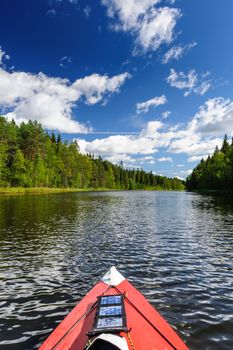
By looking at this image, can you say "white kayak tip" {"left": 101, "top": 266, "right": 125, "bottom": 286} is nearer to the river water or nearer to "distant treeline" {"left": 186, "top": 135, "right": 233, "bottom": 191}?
the river water

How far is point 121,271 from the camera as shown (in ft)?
44.4

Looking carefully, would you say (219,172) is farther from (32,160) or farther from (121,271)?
(121,271)

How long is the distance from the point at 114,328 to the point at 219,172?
10917 centimetres

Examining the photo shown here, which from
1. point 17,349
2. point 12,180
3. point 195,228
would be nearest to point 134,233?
point 195,228

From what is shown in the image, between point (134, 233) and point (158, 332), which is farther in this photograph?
point (134, 233)

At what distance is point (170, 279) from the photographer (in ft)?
40.8

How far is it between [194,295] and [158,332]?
5.05 m

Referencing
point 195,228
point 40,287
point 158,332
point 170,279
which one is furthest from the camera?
point 195,228

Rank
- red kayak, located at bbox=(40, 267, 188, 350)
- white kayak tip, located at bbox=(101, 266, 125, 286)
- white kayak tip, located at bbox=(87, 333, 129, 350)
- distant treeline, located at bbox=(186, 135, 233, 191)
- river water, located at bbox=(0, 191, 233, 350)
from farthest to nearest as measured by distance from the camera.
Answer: distant treeline, located at bbox=(186, 135, 233, 191), white kayak tip, located at bbox=(101, 266, 125, 286), river water, located at bbox=(0, 191, 233, 350), red kayak, located at bbox=(40, 267, 188, 350), white kayak tip, located at bbox=(87, 333, 129, 350)

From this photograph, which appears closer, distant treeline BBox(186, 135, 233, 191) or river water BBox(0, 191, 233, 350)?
river water BBox(0, 191, 233, 350)

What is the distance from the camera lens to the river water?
330 inches

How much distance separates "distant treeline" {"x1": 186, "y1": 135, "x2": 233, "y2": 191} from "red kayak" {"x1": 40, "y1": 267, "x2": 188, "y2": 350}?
93.6 meters

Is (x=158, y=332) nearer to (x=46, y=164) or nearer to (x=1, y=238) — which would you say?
(x=1, y=238)

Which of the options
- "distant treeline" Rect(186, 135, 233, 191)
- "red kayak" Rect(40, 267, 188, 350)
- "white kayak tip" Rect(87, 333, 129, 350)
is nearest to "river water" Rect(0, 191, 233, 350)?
"red kayak" Rect(40, 267, 188, 350)
